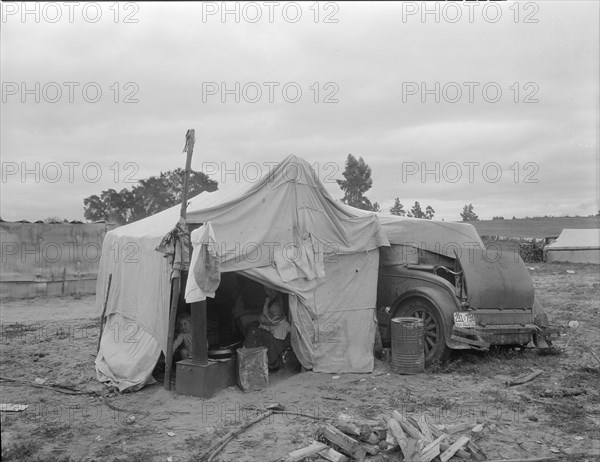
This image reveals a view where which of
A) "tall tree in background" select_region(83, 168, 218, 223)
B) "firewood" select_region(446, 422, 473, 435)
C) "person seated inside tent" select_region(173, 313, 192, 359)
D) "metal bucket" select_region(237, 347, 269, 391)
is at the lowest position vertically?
"firewood" select_region(446, 422, 473, 435)

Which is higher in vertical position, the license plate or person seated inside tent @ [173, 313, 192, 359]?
the license plate

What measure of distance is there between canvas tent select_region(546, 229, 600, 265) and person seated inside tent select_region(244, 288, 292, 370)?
85.2 feet

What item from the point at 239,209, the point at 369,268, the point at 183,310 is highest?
the point at 239,209

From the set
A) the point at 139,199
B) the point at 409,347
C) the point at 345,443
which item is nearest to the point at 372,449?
the point at 345,443

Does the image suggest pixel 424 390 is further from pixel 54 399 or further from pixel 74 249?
pixel 74 249

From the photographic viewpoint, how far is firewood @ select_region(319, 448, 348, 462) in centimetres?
516

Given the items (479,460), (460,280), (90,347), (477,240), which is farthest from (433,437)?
(90,347)

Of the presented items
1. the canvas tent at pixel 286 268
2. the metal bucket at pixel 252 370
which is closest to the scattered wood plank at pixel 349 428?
the metal bucket at pixel 252 370

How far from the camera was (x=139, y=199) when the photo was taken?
35.5 meters

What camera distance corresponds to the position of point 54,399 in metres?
7.48

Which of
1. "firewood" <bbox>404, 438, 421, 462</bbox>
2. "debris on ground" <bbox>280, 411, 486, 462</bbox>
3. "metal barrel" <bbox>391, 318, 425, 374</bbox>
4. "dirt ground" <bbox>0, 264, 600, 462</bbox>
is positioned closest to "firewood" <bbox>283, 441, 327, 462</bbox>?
"debris on ground" <bbox>280, 411, 486, 462</bbox>

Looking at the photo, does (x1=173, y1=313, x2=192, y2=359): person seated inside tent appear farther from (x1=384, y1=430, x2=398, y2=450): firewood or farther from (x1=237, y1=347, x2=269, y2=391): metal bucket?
(x1=384, y1=430, x2=398, y2=450): firewood

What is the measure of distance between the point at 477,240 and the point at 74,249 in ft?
45.9

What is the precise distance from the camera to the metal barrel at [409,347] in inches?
329
